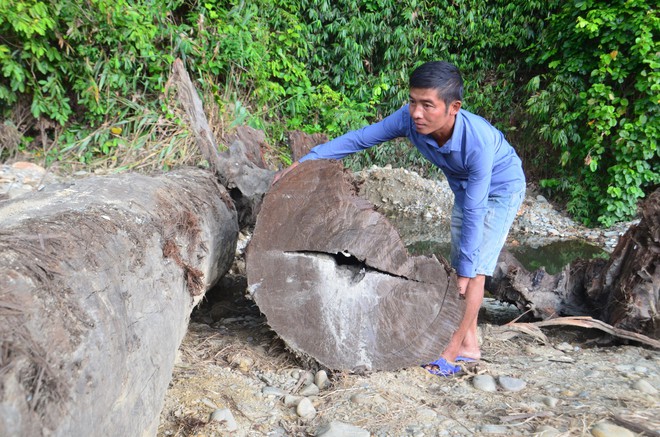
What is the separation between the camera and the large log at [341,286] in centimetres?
244

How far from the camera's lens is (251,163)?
360cm

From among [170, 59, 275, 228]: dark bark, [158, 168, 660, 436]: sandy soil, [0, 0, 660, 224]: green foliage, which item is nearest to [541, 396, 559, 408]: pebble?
[158, 168, 660, 436]: sandy soil

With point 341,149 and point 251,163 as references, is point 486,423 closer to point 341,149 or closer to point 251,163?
point 341,149

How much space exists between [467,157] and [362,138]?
1.88ft

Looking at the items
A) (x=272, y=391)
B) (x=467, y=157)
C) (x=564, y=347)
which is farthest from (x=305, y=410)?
(x=564, y=347)

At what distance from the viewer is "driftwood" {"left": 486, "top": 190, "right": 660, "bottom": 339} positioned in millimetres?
2873

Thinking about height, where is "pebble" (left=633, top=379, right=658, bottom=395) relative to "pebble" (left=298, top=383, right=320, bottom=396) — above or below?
above

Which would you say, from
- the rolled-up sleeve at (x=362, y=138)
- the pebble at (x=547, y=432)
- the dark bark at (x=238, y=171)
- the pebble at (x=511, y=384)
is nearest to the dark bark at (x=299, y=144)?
the dark bark at (x=238, y=171)

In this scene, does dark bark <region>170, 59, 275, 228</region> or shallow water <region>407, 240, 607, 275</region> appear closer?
dark bark <region>170, 59, 275, 228</region>

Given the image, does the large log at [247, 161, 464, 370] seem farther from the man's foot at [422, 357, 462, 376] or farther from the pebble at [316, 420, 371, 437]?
the pebble at [316, 420, 371, 437]

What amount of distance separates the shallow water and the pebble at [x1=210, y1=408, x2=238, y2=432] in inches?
151

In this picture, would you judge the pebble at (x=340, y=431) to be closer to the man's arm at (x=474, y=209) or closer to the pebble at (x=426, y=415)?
the pebble at (x=426, y=415)

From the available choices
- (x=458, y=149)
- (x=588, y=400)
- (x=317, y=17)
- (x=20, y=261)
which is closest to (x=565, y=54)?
(x=317, y=17)

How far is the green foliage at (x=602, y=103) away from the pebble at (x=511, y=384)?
5.71 metres
